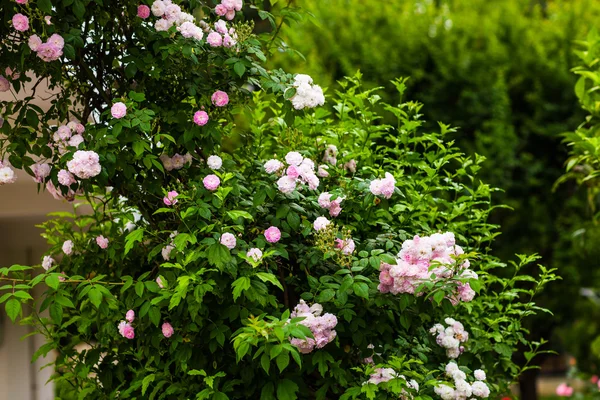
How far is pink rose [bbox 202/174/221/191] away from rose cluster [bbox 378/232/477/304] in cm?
66

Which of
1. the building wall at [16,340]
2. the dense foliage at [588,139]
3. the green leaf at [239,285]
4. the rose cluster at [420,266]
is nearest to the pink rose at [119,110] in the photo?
the green leaf at [239,285]

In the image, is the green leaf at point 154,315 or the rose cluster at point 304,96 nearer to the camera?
the green leaf at point 154,315

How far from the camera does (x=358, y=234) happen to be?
3199mm

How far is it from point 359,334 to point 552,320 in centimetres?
689

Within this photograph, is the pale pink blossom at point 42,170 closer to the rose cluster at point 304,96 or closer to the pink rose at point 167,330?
the pink rose at point 167,330

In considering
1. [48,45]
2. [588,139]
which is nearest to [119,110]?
[48,45]

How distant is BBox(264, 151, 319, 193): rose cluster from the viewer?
2.91m

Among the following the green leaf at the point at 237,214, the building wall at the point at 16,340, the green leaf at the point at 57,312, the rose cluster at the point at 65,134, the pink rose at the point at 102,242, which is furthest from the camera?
the building wall at the point at 16,340

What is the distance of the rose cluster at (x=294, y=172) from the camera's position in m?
2.91

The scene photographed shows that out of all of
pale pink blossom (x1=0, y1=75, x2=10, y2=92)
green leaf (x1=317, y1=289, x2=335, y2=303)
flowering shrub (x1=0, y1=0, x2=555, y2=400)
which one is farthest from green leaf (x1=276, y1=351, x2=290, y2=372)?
pale pink blossom (x1=0, y1=75, x2=10, y2=92)

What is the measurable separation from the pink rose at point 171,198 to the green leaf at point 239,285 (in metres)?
0.40

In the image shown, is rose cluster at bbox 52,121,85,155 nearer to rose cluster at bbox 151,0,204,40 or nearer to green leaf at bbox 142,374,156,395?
rose cluster at bbox 151,0,204,40

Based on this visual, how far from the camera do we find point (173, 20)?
3002 millimetres

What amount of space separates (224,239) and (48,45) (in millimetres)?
924
